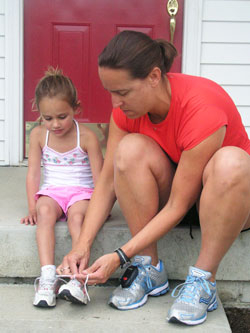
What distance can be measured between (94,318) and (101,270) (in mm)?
214

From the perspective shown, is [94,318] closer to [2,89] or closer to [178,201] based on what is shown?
[178,201]

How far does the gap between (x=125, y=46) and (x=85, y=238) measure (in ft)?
2.60

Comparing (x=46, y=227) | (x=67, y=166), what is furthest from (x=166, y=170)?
(x=67, y=166)

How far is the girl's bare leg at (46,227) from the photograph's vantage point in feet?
6.73

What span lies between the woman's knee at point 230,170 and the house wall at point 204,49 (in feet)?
6.44

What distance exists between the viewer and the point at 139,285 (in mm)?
1916

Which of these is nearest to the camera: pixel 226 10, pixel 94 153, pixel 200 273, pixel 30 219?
pixel 200 273

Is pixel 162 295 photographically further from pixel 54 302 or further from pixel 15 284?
pixel 15 284

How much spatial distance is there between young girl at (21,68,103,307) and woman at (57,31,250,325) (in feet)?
0.64

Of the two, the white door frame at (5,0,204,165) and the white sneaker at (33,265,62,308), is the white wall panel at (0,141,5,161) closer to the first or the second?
the white door frame at (5,0,204,165)


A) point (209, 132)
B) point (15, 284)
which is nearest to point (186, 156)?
point (209, 132)

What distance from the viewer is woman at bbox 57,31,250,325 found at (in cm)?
171

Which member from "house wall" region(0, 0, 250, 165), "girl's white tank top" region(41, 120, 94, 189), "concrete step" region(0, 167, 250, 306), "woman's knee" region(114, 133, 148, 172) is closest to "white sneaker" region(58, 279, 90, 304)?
"concrete step" region(0, 167, 250, 306)

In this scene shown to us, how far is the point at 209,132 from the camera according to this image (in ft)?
5.69
